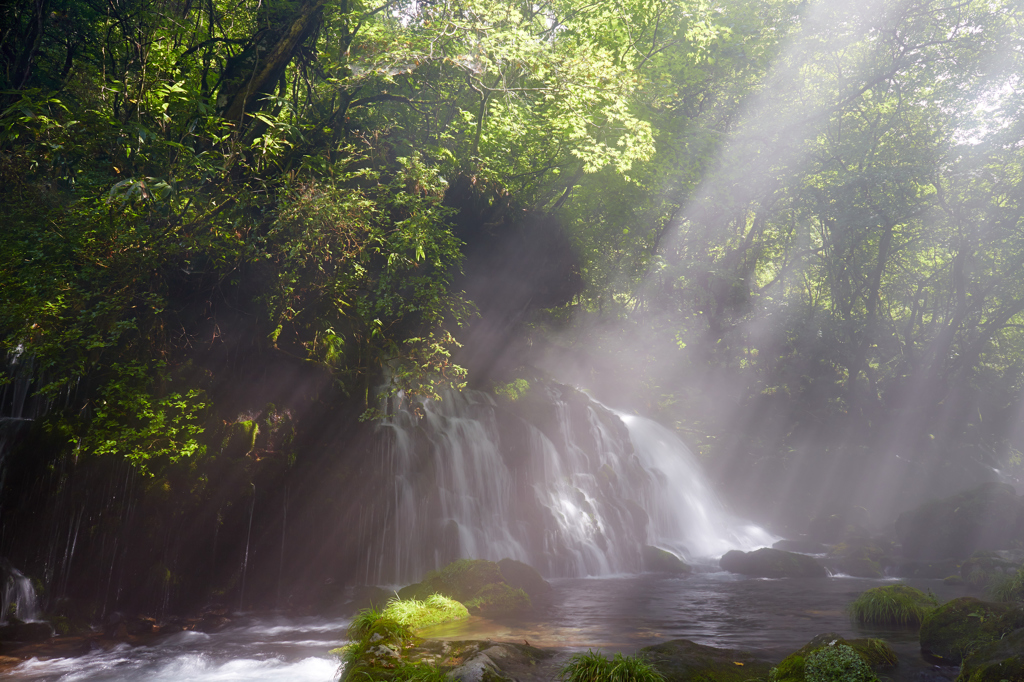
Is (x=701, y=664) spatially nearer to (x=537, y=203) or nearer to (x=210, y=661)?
(x=210, y=661)

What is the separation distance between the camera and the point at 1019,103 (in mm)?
21172

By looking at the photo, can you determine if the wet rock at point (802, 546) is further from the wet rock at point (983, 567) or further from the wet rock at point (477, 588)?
the wet rock at point (477, 588)

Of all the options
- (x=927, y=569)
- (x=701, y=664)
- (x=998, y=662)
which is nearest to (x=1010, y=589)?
(x=927, y=569)

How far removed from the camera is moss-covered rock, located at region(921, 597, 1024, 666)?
807 centimetres

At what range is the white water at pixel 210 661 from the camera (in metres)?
8.47

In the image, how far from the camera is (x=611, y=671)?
5.97 metres

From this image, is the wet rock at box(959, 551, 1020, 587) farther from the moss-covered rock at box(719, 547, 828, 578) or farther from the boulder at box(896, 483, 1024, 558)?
the moss-covered rock at box(719, 547, 828, 578)

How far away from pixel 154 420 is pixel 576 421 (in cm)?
1573

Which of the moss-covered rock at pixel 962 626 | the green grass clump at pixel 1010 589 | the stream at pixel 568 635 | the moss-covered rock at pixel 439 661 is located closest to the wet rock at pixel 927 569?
the stream at pixel 568 635

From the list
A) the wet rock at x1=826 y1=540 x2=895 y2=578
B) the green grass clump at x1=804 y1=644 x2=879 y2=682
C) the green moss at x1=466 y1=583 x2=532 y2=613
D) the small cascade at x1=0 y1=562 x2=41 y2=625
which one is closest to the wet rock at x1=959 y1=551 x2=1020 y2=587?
the wet rock at x1=826 y1=540 x2=895 y2=578

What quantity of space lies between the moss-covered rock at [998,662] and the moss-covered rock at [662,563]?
12.5 m

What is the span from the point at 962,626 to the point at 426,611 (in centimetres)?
866

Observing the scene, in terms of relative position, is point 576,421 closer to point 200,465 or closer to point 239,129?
point 200,465

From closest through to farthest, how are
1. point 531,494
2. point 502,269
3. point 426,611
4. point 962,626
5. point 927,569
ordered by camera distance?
point 962,626, point 426,611, point 502,269, point 531,494, point 927,569
